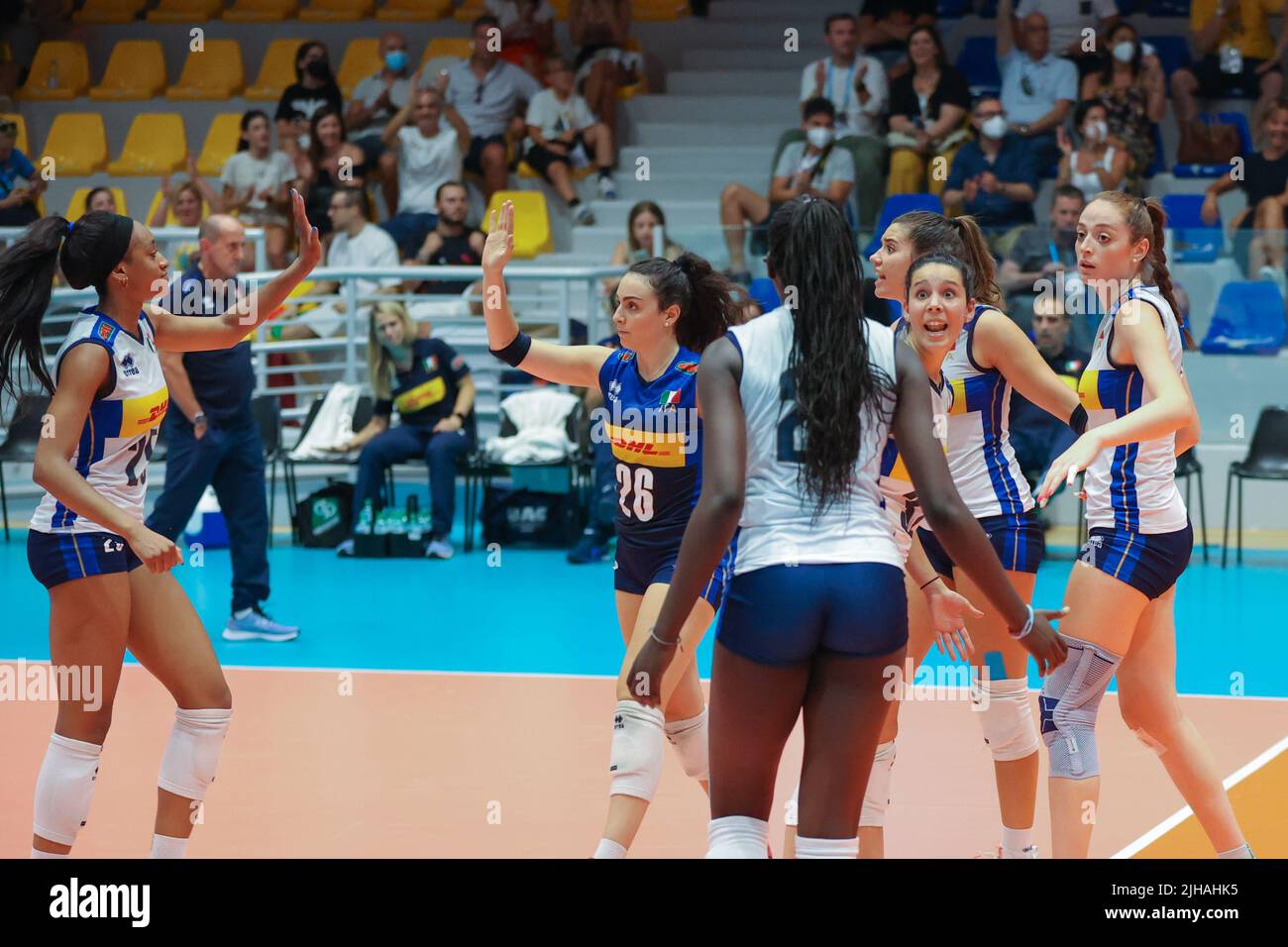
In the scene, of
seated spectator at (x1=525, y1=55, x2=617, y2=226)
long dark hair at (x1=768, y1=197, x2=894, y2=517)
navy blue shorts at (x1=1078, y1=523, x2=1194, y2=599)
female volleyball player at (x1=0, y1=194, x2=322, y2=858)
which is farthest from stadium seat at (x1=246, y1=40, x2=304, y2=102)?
long dark hair at (x1=768, y1=197, x2=894, y2=517)

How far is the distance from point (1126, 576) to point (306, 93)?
1151cm

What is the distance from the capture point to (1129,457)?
4.48m

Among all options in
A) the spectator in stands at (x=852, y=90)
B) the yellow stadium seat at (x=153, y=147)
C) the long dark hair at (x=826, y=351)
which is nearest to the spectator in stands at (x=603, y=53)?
the spectator in stands at (x=852, y=90)

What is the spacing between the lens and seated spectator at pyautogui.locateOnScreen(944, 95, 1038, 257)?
11945mm

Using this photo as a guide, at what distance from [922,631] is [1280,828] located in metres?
1.58

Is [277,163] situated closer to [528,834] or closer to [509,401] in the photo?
[509,401]

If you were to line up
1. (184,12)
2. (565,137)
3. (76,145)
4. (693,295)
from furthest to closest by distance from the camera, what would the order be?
(184,12) → (76,145) → (565,137) → (693,295)

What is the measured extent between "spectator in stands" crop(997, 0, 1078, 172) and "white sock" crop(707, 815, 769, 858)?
9.90 meters

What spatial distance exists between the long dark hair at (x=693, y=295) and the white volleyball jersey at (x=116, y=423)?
1383 mm

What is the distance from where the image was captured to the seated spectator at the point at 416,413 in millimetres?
10727

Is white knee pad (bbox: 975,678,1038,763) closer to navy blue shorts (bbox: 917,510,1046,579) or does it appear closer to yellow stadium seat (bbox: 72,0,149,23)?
navy blue shorts (bbox: 917,510,1046,579)

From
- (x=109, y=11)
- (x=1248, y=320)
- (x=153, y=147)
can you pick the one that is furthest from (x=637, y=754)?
(x=109, y=11)

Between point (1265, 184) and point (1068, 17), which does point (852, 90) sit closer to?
point (1068, 17)

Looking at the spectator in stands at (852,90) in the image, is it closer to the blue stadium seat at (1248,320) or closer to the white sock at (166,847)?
the blue stadium seat at (1248,320)
